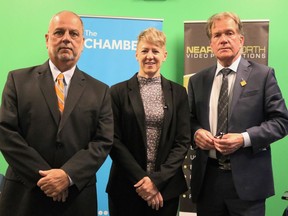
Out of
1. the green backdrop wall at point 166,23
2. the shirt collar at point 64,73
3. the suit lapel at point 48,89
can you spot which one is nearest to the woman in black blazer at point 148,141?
the shirt collar at point 64,73

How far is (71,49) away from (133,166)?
2.70 ft

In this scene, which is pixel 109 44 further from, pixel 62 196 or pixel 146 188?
pixel 62 196

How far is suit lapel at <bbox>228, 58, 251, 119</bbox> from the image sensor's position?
229 cm

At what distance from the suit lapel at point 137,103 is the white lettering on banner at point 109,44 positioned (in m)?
1.44

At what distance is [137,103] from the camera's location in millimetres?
2328

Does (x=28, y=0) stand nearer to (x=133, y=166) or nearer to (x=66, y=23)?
(x=66, y=23)

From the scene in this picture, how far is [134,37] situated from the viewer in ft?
12.5

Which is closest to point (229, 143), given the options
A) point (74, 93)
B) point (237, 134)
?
point (237, 134)

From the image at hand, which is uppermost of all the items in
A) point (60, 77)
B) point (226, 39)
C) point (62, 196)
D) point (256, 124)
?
point (226, 39)

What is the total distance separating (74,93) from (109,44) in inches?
72.1

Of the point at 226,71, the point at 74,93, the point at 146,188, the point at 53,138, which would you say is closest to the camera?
the point at 53,138

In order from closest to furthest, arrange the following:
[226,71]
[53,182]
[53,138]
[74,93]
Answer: [53,182]
[53,138]
[74,93]
[226,71]

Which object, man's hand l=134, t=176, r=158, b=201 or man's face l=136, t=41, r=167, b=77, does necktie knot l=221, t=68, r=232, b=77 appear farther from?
man's hand l=134, t=176, r=158, b=201

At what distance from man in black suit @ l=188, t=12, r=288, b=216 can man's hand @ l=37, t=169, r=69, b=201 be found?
0.95 m
